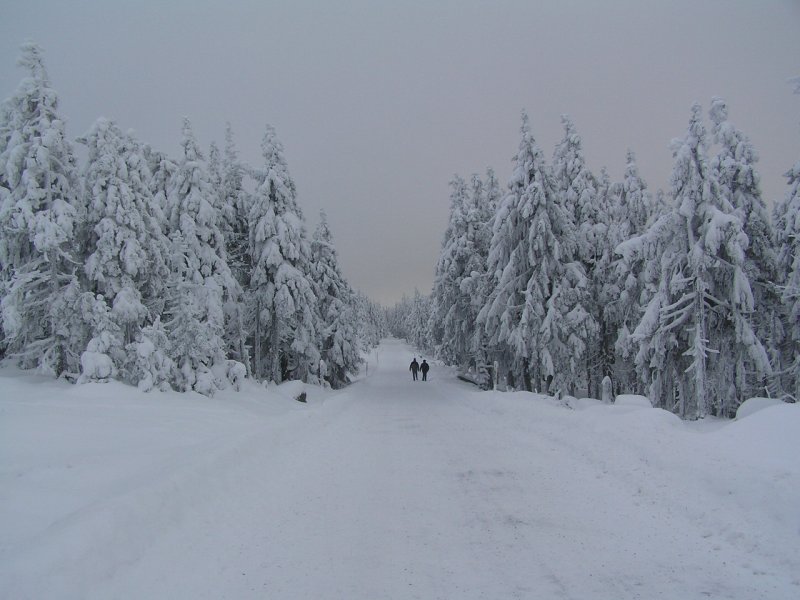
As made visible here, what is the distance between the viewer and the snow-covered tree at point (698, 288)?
17734mm

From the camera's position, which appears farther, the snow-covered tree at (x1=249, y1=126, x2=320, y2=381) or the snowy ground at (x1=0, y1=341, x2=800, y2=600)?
the snow-covered tree at (x1=249, y1=126, x2=320, y2=381)

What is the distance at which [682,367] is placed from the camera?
2062 centimetres

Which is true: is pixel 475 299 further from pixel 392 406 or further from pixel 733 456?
pixel 733 456

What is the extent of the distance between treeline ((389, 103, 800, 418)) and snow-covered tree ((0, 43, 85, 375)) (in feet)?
61.0

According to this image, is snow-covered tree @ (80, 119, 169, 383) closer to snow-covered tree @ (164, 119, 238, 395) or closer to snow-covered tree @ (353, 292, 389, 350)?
snow-covered tree @ (164, 119, 238, 395)

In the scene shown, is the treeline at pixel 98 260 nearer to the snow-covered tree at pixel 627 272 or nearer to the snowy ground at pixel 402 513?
the snowy ground at pixel 402 513

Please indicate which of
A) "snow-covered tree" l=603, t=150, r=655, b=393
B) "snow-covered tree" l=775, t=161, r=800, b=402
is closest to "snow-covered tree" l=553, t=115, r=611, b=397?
"snow-covered tree" l=603, t=150, r=655, b=393

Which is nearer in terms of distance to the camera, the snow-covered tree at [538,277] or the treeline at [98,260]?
the treeline at [98,260]

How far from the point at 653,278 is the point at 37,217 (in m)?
23.6

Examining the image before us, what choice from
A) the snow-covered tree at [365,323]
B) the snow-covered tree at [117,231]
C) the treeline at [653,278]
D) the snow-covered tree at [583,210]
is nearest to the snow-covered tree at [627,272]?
the treeline at [653,278]

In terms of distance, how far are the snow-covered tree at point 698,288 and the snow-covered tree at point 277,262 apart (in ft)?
54.7

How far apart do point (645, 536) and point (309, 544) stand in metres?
3.69

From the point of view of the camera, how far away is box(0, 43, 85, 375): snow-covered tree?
1698 centimetres

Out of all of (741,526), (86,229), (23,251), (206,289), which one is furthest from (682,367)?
(23,251)
